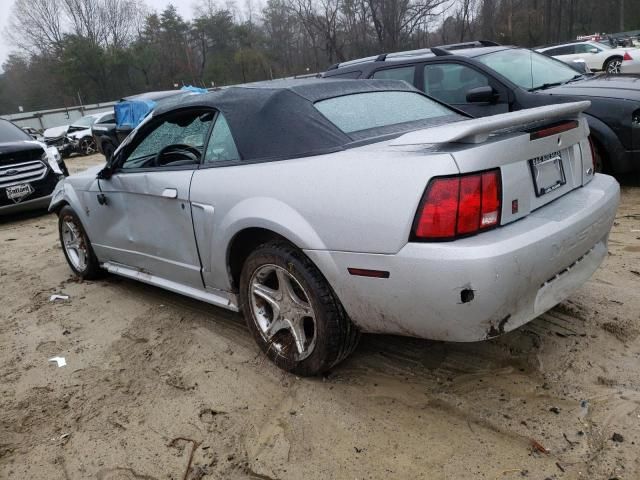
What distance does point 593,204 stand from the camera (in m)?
2.57

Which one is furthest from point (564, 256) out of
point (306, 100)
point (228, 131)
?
point (228, 131)

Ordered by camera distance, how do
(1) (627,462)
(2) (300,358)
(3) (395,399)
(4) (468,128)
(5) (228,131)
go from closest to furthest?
(1) (627,462) < (4) (468,128) < (3) (395,399) < (2) (300,358) < (5) (228,131)

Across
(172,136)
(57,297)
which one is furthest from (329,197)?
(57,297)

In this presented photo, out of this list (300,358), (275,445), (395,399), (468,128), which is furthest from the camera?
(300,358)

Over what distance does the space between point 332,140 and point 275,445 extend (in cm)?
145

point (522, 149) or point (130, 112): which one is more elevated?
point (522, 149)

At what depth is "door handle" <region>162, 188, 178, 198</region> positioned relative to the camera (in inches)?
124

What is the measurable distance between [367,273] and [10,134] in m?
8.69

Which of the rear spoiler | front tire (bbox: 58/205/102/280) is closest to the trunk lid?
the rear spoiler

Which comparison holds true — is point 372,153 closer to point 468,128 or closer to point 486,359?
point 468,128

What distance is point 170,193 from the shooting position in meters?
3.19

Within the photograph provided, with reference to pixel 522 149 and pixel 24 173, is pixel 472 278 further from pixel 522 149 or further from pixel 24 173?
pixel 24 173

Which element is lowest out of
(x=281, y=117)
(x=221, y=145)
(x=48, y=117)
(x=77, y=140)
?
(x=77, y=140)

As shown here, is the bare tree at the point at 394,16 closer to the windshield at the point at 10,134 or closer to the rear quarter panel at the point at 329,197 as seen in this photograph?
the windshield at the point at 10,134
